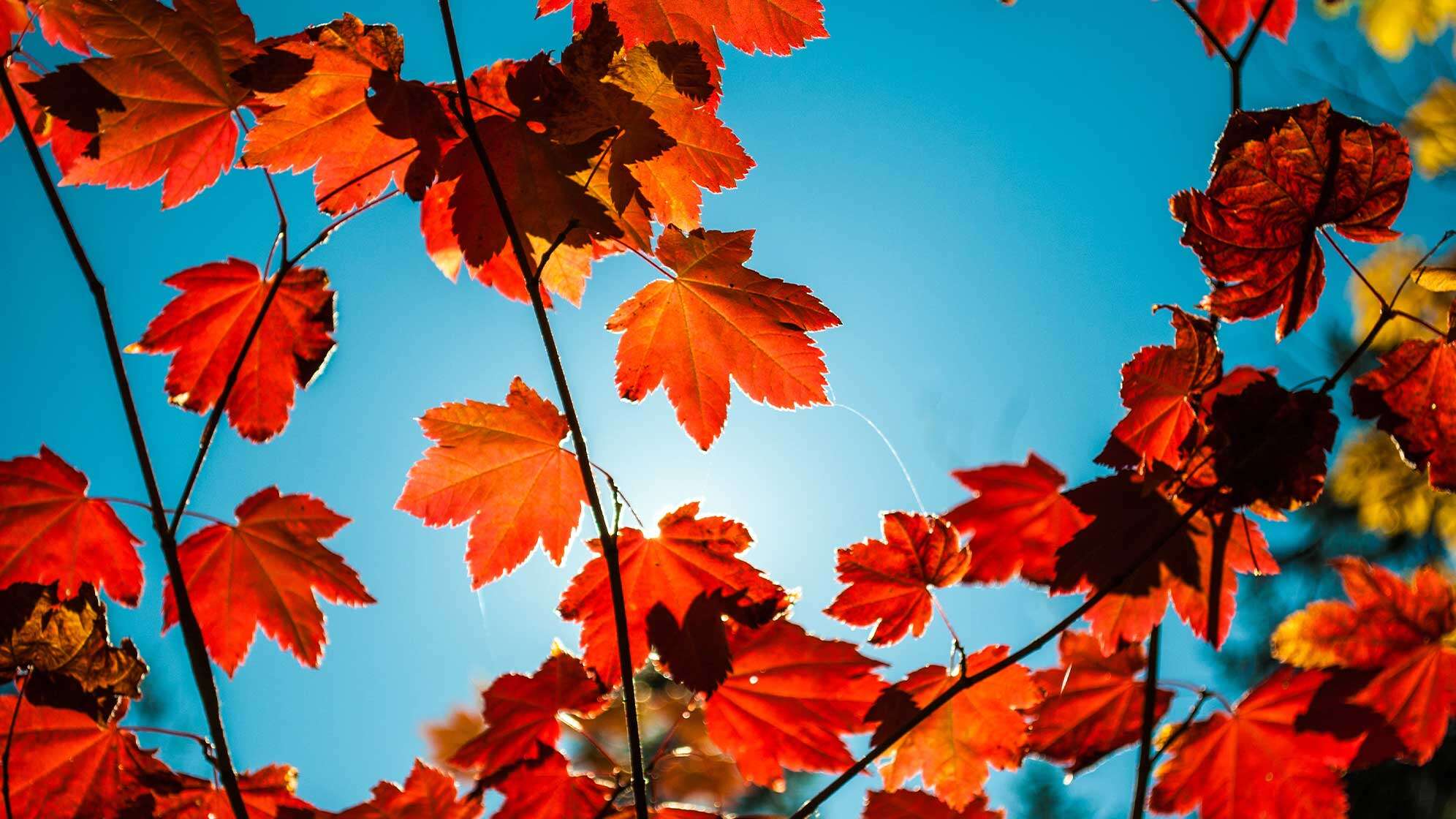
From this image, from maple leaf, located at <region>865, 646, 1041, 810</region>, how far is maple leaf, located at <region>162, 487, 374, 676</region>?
769mm

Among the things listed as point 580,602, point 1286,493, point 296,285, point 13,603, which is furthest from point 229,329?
point 1286,493

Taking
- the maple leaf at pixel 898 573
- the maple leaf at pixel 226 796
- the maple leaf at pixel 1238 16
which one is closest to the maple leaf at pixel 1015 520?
the maple leaf at pixel 898 573

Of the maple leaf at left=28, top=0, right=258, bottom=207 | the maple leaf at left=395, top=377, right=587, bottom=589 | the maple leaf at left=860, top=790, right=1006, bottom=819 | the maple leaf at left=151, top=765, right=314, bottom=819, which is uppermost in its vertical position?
the maple leaf at left=28, top=0, right=258, bottom=207

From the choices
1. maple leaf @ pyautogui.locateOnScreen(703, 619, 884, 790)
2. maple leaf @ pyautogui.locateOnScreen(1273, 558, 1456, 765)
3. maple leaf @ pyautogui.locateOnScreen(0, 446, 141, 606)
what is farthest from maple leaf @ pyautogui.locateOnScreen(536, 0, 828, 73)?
maple leaf @ pyautogui.locateOnScreen(1273, 558, 1456, 765)

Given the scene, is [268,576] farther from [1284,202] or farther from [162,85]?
[1284,202]

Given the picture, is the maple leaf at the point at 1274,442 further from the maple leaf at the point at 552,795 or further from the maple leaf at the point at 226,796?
the maple leaf at the point at 226,796

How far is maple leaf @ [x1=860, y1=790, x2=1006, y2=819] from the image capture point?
108 cm

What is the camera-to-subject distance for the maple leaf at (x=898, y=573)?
3.65 feet

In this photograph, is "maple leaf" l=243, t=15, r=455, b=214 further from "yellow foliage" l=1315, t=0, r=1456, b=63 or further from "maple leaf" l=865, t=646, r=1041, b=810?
"yellow foliage" l=1315, t=0, r=1456, b=63

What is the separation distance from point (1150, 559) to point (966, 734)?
1.10 feet

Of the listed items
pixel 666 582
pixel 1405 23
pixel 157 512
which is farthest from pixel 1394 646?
pixel 1405 23

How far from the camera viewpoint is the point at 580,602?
1.02m

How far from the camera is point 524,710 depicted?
111cm

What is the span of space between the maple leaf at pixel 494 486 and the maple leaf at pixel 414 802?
0.28 m
